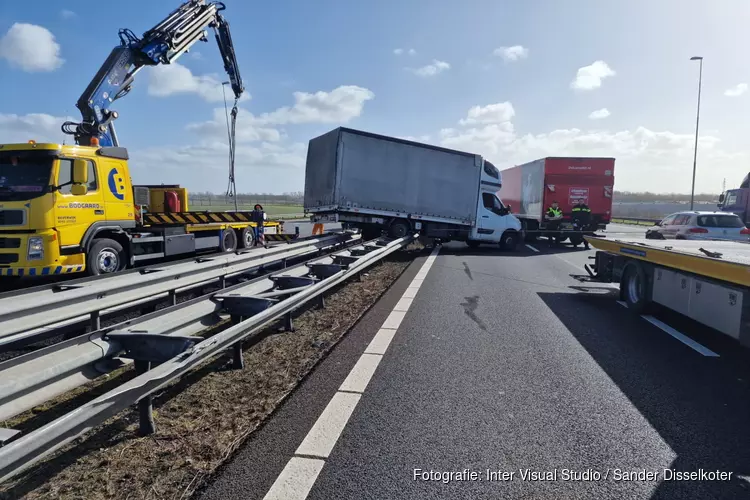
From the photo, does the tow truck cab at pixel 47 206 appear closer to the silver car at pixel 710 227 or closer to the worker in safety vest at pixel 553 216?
the silver car at pixel 710 227

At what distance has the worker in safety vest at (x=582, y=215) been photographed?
2023 cm

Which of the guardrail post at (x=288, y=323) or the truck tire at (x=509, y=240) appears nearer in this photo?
the guardrail post at (x=288, y=323)

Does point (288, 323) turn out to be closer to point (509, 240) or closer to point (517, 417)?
point (517, 417)

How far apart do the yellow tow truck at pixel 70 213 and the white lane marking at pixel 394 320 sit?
6.10m

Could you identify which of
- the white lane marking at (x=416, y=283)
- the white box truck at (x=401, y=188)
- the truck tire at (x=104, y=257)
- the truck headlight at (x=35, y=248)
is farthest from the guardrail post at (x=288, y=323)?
the white box truck at (x=401, y=188)

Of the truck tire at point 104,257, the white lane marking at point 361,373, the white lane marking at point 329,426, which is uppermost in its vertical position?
the truck tire at point 104,257

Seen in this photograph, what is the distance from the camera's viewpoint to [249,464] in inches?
118

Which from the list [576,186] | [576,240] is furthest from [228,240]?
[576,240]

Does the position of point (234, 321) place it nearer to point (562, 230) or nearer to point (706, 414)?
point (706, 414)

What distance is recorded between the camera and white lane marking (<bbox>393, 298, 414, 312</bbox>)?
7565 mm

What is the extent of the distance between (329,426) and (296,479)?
69 centimetres

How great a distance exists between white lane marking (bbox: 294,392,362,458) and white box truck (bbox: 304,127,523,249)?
40.2 feet

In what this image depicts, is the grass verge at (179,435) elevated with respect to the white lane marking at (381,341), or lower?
lower

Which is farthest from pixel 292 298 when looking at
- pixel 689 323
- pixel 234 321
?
pixel 689 323
